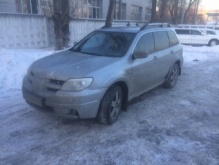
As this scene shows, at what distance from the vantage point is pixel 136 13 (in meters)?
32.3

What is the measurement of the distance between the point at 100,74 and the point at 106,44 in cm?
132

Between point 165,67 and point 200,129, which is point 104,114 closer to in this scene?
point 200,129

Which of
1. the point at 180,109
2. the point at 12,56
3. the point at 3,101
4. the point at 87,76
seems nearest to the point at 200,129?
the point at 180,109

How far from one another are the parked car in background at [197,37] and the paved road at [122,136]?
15.3m

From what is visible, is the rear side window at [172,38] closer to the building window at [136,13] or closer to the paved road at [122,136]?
the paved road at [122,136]

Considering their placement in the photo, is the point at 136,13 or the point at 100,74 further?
the point at 136,13

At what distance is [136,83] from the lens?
4992mm

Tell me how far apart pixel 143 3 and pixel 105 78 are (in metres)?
31.7

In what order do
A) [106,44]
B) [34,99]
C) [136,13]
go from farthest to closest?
[136,13]
[106,44]
[34,99]

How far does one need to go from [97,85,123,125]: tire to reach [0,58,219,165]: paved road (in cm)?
18

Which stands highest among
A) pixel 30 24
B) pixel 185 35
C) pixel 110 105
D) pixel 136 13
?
pixel 136 13

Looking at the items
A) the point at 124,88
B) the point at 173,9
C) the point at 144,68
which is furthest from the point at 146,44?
the point at 173,9

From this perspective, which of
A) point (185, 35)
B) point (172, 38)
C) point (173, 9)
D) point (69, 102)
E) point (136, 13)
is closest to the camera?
point (69, 102)

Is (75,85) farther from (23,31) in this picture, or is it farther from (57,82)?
(23,31)
